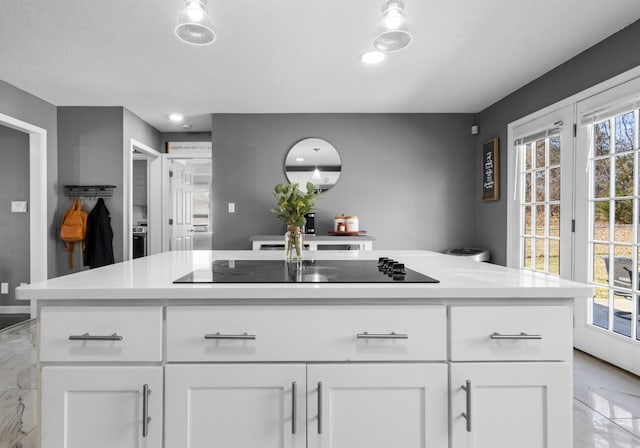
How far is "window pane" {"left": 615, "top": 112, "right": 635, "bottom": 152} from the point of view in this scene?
8.10 feet

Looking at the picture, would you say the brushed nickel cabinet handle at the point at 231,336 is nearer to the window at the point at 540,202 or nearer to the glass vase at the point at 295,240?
the glass vase at the point at 295,240

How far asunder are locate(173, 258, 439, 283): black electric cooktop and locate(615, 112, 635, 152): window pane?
2198 mm

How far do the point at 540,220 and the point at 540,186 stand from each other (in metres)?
0.33

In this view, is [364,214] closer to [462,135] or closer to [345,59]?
[462,135]

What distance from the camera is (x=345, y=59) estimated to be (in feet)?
9.83

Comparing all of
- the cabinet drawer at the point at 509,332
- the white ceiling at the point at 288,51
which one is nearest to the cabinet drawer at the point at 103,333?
the cabinet drawer at the point at 509,332

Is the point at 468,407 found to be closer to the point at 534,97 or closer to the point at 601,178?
the point at 601,178

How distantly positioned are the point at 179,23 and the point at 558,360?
6.23 ft

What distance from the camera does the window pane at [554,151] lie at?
3.19m

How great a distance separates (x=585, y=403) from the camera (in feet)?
6.68

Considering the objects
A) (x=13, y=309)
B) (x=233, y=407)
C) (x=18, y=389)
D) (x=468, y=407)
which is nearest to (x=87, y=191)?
(x=13, y=309)

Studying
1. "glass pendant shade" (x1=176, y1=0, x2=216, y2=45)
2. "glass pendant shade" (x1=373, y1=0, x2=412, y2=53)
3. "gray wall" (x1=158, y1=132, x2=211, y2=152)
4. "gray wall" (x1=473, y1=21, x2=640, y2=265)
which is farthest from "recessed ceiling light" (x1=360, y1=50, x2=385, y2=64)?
"gray wall" (x1=158, y1=132, x2=211, y2=152)

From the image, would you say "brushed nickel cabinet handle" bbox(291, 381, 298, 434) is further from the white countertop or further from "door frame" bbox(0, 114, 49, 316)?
"door frame" bbox(0, 114, 49, 316)

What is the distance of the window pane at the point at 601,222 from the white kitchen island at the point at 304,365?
2.11 m
